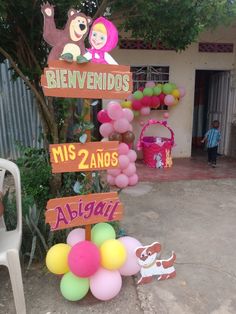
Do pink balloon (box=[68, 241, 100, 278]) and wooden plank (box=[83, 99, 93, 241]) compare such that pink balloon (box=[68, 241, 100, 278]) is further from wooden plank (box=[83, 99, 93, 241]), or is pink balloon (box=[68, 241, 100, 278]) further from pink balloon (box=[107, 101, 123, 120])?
pink balloon (box=[107, 101, 123, 120])

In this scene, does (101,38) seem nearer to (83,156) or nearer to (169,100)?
(83,156)

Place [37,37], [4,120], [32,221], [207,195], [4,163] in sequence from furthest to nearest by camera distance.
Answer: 1. [4,120]
2. [207,195]
3. [37,37]
4. [32,221]
5. [4,163]

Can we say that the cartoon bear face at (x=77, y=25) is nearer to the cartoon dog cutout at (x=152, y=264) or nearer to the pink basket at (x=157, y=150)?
the cartoon dog cutout at (x=152, y=264)

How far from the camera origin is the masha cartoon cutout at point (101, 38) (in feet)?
7.59

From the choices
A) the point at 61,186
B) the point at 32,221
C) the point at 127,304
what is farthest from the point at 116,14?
the point at 127,304

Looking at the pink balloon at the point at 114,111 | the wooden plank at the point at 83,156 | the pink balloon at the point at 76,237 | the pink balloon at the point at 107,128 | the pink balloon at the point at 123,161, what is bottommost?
the pink balloon at the point at 76,237

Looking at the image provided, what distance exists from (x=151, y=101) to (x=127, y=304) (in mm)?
4538

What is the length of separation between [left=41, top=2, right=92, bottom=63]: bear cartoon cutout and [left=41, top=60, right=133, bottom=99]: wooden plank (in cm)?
7

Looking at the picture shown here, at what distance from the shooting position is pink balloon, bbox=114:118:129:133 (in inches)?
190

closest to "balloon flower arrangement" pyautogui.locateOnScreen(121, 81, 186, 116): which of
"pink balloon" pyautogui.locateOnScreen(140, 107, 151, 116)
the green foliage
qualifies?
"pink balloon" pyautogui.locateOnScreen(140, 107, 151, 116)

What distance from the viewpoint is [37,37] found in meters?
3.22

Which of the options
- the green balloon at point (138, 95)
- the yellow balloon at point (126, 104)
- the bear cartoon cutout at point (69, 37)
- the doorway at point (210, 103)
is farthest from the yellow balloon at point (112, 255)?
the doorway at point (210, 103)

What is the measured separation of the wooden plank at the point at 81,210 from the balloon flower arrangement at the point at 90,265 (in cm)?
17

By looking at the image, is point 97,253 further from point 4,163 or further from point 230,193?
point 230,193
